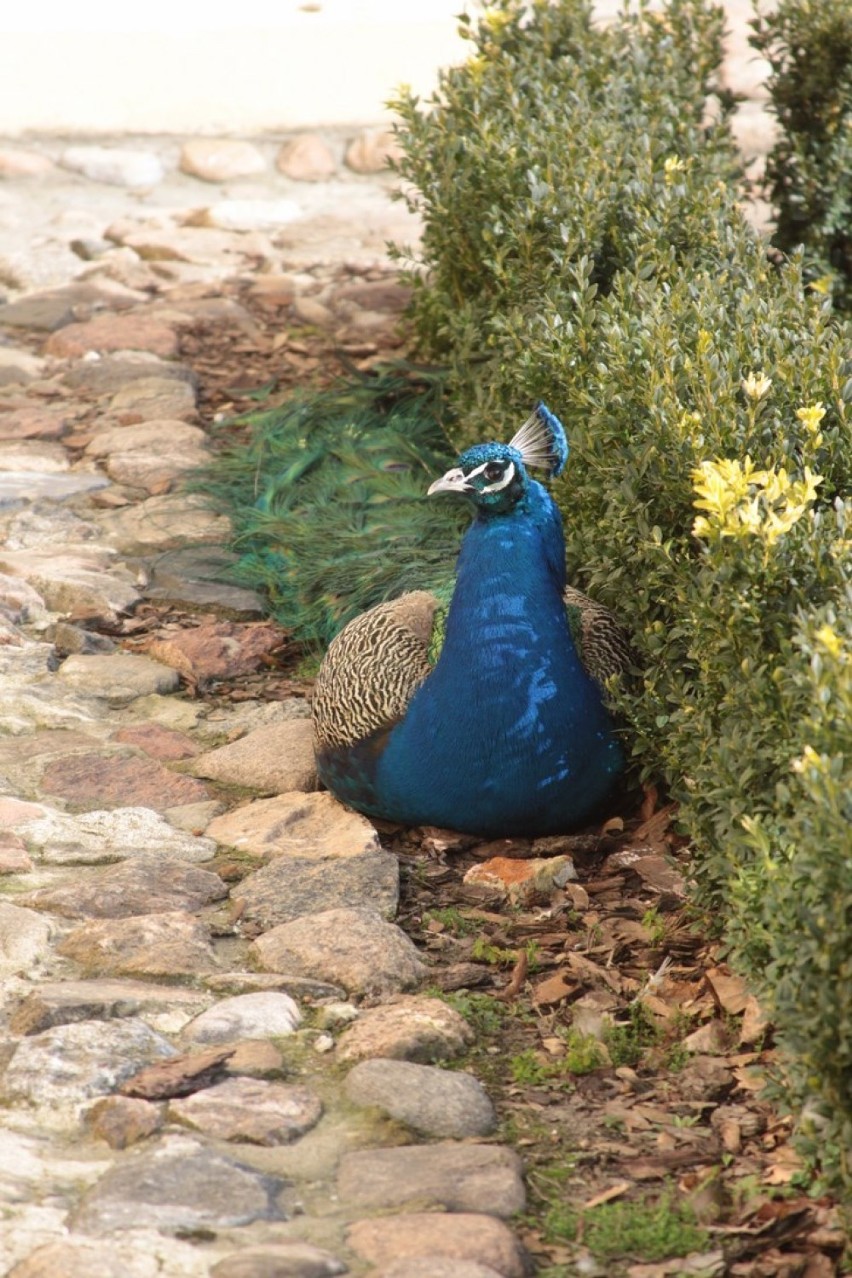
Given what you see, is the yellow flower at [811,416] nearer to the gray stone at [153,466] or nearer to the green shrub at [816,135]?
the green shrub at [816,135]

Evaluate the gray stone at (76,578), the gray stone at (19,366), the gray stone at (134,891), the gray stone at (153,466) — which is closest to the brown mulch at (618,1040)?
the gray stone at (134,891)

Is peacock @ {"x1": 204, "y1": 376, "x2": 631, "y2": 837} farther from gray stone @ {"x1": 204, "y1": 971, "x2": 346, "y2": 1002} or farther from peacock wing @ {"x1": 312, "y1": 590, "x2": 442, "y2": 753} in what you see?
gray stone @ {"x1": 204, "y1": 971, "x2": 346, "y2": 1002}

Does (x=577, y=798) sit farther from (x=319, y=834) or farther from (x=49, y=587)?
(x=49, y=587)

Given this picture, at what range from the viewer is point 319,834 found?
399 cm

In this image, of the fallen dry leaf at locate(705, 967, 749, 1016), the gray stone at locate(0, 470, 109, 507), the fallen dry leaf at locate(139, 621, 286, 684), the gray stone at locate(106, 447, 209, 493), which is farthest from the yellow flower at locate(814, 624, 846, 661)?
the gray stone at locate(0, 470, 109, 507)

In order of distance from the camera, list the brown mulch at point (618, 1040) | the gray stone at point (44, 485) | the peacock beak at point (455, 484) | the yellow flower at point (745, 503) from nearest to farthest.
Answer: the brown mulch at point (618, 1040)
the yellow flower at point (745, 503)
the peacock beak at point (455, 484)
the gray stone at point (44, 485)

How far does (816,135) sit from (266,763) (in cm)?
343

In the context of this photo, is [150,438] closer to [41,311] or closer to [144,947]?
[41,311]

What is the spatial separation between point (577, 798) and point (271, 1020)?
105 cm

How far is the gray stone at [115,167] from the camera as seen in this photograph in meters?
8.83

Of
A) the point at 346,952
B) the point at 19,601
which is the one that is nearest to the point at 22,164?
the point at 19,601

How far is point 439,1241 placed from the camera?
8.07 feet

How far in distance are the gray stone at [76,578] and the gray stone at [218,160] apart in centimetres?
387

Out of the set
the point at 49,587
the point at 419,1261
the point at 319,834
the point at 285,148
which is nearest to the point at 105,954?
the point at 319,834
